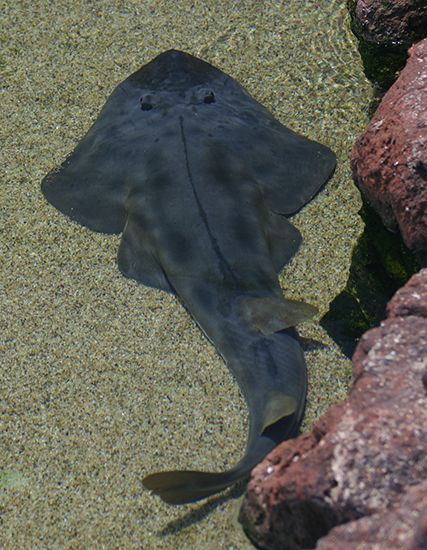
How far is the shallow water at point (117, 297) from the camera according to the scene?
303 cm

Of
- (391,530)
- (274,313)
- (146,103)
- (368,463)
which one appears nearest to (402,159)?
(274,313)

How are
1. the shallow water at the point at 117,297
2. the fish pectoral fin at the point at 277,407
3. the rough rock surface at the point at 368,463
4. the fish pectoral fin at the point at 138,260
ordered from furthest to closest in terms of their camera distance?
the fish pectoral fin at the point at 138,260 → the shallow water at the point at 117,297 → the fish pectoral fin at the point at 277,407 → the rough rock surface at the point at 368,463

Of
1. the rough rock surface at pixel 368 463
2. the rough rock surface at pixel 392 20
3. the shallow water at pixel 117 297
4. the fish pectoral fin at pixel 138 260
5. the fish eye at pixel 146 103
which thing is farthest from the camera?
the fish eye at pixel 146 103

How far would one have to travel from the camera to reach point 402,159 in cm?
297

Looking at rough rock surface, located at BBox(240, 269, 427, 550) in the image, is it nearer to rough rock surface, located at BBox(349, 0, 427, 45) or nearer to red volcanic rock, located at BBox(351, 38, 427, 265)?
red volcanic rock, located at BBox(351, 38, 427, 265)

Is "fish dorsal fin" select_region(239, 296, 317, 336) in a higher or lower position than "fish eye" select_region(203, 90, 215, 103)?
lower

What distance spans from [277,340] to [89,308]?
954 millimetres

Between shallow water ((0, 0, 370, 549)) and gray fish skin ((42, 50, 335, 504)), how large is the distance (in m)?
0.12

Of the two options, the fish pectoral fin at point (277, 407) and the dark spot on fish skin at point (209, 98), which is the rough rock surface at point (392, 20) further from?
the fish pectoral fin at point (277, 407)

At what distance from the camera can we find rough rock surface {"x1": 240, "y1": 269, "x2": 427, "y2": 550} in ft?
6.43

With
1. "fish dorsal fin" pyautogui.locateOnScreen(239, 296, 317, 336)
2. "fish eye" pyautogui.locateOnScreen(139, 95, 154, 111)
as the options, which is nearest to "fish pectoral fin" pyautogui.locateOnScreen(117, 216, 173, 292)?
"fish dorsal fin" pyautogui.locateOnScreen(239, 296, 317, 336)

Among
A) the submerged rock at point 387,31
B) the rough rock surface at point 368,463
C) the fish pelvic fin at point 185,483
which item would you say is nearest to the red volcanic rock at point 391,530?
the rough rock surface at point 368,463

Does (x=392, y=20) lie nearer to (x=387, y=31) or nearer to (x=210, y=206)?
(x=387, y=31)

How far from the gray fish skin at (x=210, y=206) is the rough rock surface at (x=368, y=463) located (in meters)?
0.39
